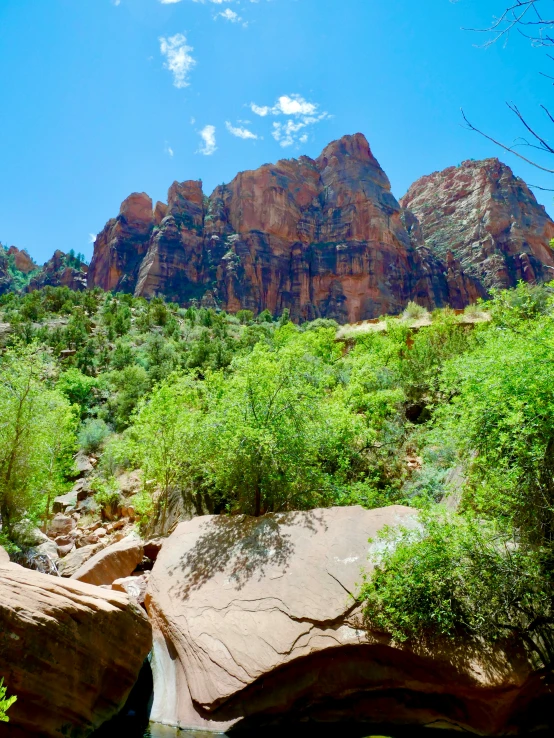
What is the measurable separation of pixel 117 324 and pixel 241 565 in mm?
36532

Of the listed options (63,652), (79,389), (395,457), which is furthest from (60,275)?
(63,652)

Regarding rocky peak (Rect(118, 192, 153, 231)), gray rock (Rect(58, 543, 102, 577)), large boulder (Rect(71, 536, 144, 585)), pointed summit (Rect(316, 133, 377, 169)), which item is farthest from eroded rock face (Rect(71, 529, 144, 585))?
pointed summit (Rect(316, 133, 377, 169))

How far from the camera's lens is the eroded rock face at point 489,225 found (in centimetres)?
8950

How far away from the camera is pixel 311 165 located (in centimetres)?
9988

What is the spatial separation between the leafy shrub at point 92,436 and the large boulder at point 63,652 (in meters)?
17.2

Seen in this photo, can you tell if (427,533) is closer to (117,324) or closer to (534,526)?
(534,526)

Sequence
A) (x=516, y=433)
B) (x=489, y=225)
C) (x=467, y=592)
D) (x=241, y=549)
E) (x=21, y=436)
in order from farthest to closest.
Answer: (x=489, y=225), (x=21, y=436), (x=241, y=549), (x=516, y=433), (x=467, y=592)

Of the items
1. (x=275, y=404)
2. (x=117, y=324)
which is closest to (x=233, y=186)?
(x=117, y=324)

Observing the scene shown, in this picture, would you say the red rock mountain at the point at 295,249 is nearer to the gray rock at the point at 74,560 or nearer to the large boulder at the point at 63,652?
the gray rock at the point at 74,560

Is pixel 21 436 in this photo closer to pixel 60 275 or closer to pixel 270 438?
pixel 270 438

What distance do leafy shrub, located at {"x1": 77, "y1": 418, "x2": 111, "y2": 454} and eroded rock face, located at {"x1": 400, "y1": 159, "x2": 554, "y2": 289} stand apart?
8682 cm

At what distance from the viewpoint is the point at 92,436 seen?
22.4m

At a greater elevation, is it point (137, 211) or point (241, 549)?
point (137, 211)

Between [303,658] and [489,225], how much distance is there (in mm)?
107807
